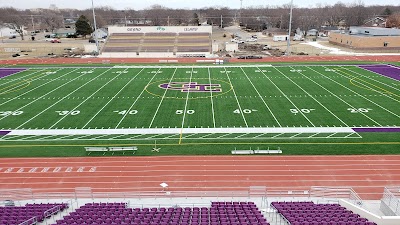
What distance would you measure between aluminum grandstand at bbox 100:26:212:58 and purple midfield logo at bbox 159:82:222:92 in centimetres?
2536

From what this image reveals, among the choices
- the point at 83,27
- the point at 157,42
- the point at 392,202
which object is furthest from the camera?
the point at 83,27

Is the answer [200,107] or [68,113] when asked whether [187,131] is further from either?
[68,113]

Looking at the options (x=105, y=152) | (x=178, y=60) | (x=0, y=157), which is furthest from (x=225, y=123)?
(x=178, y=60)

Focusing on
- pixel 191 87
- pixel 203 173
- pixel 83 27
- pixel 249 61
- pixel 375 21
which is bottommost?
pixel 203 173

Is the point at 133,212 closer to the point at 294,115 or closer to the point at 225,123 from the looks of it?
the point at 225,123

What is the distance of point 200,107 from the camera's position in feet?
91.9

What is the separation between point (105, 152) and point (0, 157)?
20.1 ft

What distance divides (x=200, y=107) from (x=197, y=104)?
3.00ft

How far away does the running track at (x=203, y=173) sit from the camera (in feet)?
53.8

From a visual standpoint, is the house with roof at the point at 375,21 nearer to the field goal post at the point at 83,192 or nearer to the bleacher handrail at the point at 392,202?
the bleacher handrail at the point at 392,202

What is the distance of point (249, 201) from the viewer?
14.3 m

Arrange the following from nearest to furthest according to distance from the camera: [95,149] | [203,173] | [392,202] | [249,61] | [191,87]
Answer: [392,202], [203,173], [95,149], [191,87], [249,61]

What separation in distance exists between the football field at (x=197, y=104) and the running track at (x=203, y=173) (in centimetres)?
308

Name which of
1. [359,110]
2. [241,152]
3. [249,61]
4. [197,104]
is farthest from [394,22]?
[241,152]
